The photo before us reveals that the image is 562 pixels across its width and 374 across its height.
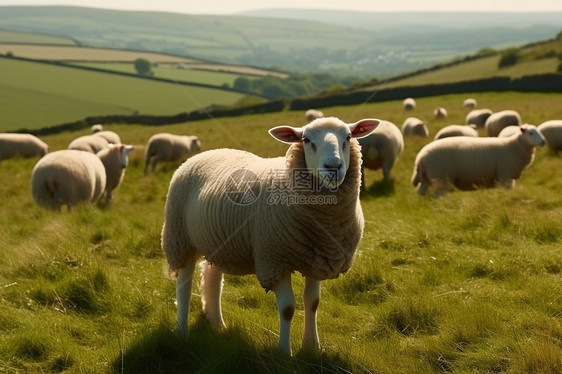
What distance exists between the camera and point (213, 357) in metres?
3.42

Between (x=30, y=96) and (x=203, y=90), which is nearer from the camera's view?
(x=30, y=96)

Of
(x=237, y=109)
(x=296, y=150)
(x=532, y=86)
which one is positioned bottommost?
(x=237, y=109)

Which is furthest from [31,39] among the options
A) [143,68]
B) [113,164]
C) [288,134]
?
[288,134]

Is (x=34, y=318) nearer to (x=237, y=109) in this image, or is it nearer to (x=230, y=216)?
(x=230, y=216)

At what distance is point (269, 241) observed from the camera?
3523 mm

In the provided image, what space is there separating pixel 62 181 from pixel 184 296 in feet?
18.2

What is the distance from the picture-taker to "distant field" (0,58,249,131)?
41750mm

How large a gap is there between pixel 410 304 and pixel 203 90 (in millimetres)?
53606

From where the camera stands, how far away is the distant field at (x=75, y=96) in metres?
41.8

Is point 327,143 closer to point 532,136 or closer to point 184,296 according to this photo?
point 184,296

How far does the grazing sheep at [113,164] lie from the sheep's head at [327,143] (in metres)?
8.12

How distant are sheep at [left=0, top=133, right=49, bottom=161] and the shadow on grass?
56.5 feet

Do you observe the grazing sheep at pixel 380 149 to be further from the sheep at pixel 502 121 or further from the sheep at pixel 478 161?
the sheep at pixel 502 121

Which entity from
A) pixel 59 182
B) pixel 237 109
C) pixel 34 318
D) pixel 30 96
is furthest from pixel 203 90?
pixel 34 318
